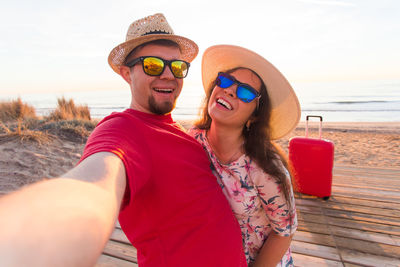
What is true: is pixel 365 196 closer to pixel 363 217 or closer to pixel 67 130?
pixel 363 217

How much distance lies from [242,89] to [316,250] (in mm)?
1874

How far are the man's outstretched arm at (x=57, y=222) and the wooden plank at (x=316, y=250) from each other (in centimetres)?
229

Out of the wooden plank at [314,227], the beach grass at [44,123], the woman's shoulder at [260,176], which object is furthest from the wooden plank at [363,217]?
the beach grass at [44,123]

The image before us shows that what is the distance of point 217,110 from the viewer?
5.05ft

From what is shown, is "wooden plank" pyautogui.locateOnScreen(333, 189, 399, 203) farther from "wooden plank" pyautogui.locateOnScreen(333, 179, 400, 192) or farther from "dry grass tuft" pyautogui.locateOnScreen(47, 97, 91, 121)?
"dry grass tuft" pyautogui.locateOnScreen(47, 97, 91, 121)

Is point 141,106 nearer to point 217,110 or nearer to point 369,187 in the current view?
point 217,110

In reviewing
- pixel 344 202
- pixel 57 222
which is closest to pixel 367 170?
pixel 344 202

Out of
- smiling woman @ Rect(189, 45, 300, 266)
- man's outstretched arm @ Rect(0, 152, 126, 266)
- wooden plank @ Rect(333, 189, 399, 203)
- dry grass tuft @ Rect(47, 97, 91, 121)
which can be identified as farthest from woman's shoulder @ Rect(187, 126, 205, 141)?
dry grass tuft @ Rect(47, 97, 91, 121)

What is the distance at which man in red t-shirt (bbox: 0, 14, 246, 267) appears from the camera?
17.4 inches

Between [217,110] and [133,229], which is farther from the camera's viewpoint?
[217,110]

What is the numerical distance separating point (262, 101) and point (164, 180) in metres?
0.99

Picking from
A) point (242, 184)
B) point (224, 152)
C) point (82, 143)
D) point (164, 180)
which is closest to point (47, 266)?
point (164, 180)

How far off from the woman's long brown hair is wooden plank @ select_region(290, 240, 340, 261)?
125 centimetres

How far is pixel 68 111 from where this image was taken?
28.5 ft
